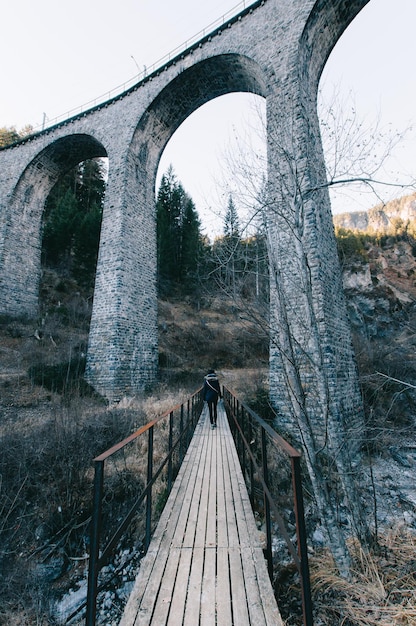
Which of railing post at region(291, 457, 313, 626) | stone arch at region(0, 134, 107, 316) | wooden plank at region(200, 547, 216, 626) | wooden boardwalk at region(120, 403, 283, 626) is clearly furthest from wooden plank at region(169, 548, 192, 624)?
stone arch at region(0, 134, 107, 316)

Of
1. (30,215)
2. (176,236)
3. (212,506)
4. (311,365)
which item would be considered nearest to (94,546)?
(212,506)

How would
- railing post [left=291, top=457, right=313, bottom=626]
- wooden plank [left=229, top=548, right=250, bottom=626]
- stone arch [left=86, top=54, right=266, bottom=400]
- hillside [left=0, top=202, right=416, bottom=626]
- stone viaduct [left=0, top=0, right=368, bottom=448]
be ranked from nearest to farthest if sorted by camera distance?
railing post [left=291, top=457, right=313, bottom=626] → wooden plank [left=229, top=548, right=250, bottom=626] → hillside [left=0, top=202, right=416, bottom=626] → stone viaduct [left=0, top=0, right=368, bottom=448] → stone arch [left=86, top=54, right=266, bottom=400]

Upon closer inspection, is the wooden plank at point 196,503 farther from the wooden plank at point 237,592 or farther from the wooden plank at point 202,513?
the wooden plank at point 237,592

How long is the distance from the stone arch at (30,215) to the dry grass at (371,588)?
14246mm

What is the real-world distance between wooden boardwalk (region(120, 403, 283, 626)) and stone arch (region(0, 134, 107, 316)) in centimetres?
1315

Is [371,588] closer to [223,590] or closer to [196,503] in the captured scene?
[196,503]

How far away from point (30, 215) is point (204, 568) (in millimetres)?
16591

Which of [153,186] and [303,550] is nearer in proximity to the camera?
[303,550]

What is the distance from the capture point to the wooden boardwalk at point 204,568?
6.11ft

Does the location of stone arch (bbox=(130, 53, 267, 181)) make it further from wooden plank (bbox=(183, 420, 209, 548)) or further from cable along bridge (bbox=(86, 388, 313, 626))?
cable along bridge (bbox=(86, 388, 313, 626))

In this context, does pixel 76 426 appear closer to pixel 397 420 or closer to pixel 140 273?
pixel 140 273

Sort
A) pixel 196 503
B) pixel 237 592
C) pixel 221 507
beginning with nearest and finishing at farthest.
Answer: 1. pixel 237 592
2. pixel 221 507
3. pixel 196 503

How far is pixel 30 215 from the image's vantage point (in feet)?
48.8

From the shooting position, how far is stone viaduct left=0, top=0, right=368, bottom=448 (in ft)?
23.4
